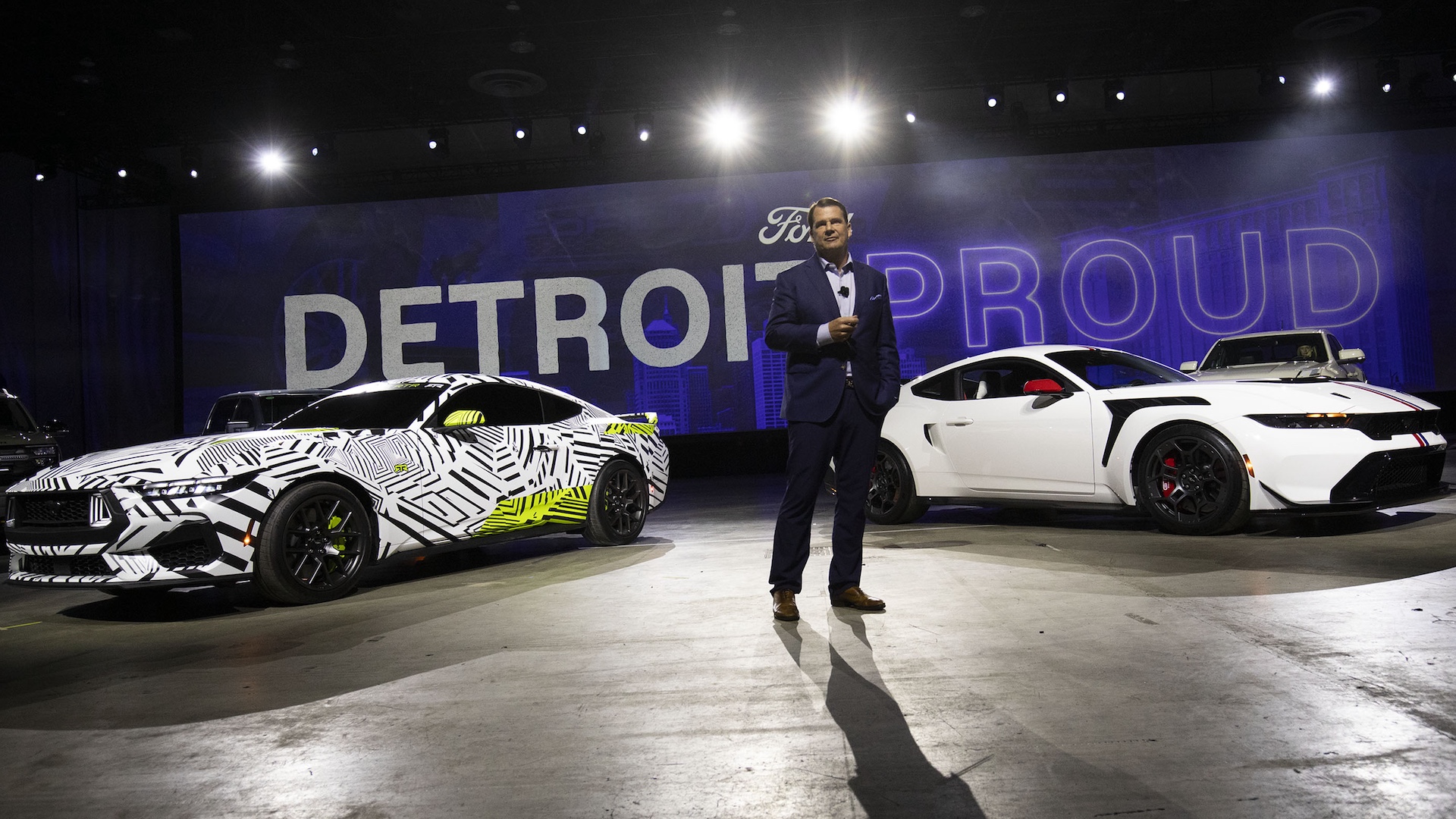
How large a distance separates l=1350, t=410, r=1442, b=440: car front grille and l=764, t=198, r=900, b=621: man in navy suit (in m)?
3.10

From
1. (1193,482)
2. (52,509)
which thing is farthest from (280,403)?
(1193,482)

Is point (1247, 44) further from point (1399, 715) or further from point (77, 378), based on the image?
point (77, 378)

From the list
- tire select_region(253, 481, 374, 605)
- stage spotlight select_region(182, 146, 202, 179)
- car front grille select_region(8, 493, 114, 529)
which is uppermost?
stage spotlight select_region(182, 146, 202, 179)

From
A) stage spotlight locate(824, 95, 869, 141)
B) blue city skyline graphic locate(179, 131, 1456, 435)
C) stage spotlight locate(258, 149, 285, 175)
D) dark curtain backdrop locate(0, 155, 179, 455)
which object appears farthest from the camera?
dark curtain backdrop locate(0, 155, 179, 455)

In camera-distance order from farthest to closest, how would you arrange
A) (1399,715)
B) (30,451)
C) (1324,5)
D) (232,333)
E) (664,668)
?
(232,333)
(1324,5)
(30,451)
(664,668)
(1399,715)

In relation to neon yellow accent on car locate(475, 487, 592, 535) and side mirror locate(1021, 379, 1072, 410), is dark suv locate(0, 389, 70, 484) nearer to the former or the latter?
neon yellow accent on car locate(475, 487, 592, 535)

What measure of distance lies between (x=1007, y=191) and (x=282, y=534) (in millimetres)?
11885

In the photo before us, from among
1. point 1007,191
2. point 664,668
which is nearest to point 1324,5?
point 1007,191

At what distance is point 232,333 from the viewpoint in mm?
14961

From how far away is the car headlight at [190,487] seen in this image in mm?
4469

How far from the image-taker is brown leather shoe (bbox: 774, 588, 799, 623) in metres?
3.87

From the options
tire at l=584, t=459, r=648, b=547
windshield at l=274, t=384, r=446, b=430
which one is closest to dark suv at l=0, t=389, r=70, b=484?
windshield at l=274, t=384, r=446, b=430

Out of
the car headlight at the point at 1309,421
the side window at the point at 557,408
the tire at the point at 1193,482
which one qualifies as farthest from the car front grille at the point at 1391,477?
the side window at the point at 557,408

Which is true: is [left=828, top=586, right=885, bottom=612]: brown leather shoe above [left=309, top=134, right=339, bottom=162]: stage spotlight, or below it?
below
